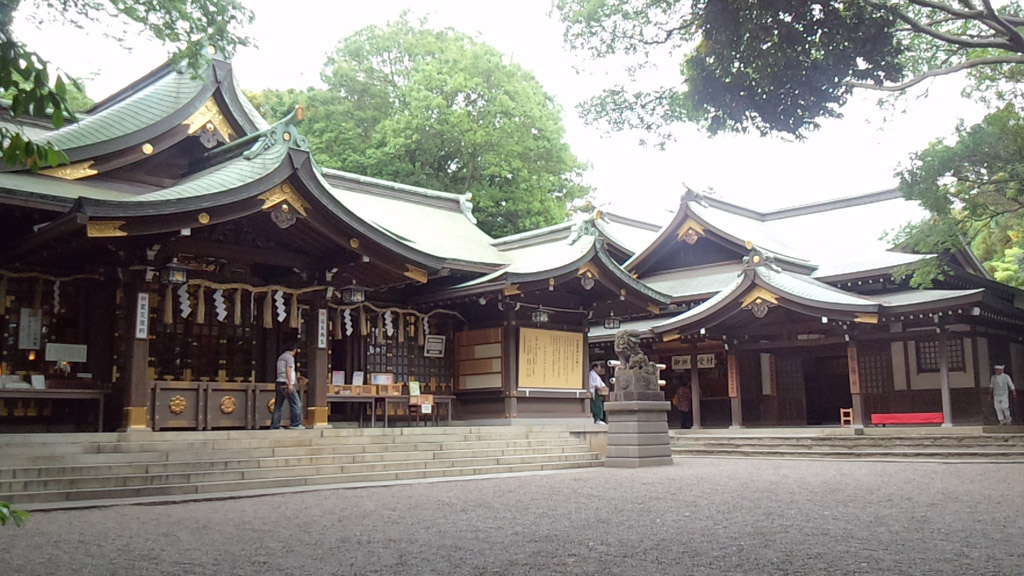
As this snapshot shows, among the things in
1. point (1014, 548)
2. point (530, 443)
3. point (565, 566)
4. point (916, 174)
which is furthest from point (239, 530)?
point (916, 174)

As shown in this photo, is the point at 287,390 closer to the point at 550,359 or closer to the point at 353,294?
the point at 353,294

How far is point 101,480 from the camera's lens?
34.9ft

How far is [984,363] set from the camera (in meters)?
23.1

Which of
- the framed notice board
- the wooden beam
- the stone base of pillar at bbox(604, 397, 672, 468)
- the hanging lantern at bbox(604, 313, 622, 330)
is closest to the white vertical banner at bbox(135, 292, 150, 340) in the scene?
the wooden beam

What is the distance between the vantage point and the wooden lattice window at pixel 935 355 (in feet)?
75.4

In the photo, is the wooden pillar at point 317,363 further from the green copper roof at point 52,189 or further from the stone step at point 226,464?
the green copper roof at point 52,189

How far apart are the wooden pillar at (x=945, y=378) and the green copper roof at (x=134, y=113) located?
18.0 metres

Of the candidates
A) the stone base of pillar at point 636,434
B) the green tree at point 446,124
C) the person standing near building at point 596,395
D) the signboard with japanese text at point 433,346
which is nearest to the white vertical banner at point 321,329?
the signboard with japanese text at point 433,346

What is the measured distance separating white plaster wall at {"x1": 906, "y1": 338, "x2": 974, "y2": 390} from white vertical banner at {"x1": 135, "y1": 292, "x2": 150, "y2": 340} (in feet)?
64.3

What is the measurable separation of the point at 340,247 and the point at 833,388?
17863mm

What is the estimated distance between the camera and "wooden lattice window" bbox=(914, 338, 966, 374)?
22969mm

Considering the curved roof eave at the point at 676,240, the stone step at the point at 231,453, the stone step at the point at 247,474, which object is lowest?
the stone step at the point at 247,474

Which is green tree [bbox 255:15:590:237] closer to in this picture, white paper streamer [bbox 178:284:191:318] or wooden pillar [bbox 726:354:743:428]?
wooden pillar [bbox 726:354:743:428]

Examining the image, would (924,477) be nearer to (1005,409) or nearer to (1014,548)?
(1014,548)
